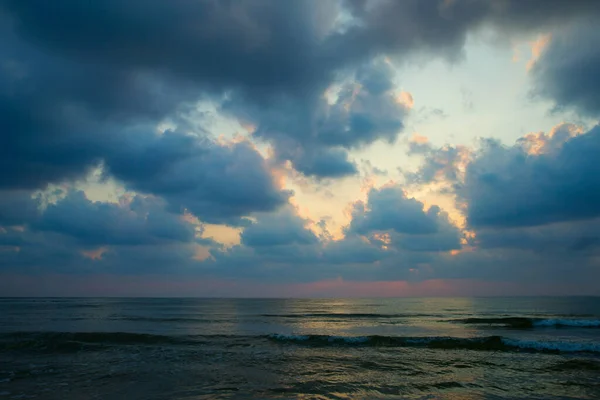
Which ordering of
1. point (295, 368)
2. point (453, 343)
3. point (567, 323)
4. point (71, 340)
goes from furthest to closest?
point (567, 323)
point (71, 340)
point (453, 343)
point (295, 368)

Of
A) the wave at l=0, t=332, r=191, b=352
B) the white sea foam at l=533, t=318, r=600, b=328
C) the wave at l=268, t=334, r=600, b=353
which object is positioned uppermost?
the wave at l=268, t=334, r=600, b=353

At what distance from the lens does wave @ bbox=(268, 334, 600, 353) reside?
27.0 metres

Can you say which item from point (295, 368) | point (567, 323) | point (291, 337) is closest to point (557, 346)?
point (295, 368)

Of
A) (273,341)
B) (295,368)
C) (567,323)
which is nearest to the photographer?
(295,368)

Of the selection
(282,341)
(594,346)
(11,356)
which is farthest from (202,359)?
(594,346)

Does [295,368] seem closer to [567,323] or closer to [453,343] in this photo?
[453,343]

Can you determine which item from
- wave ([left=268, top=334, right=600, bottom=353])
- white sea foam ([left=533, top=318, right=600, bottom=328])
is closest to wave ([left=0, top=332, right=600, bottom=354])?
wave ([left=268, top=334, right=600, bottom=353])

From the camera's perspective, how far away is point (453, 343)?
1167 inches

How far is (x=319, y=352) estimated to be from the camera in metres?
26.2

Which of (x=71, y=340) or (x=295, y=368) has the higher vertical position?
(x=295, y=368)

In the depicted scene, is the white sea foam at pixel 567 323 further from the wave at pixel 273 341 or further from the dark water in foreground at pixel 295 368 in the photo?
the wave at pixel 273 341

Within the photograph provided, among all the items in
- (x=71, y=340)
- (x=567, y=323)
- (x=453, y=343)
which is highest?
(x=453, y=343)

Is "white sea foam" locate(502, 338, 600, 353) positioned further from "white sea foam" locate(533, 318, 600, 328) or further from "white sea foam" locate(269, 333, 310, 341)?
"white sea foam" locate(533, 318, 600, 328)

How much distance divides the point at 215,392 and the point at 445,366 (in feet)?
44.1
